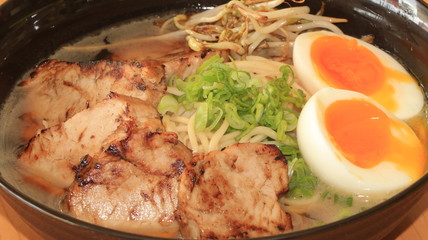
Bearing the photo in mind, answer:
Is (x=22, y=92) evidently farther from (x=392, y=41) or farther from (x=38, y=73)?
(x=392, y=41)

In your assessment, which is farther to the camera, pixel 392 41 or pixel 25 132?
pixel 392 41

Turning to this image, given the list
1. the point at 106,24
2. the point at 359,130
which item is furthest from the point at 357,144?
the point at 106,24

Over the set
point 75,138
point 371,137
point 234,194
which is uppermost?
point 75,138

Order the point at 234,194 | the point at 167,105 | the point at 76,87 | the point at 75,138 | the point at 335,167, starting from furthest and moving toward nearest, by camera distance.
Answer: the point at 76,87 < the point at 167,105 < the point at 75,138 < the point at 335,167 < the point at 234,194

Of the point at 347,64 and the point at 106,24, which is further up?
the point at 106,24

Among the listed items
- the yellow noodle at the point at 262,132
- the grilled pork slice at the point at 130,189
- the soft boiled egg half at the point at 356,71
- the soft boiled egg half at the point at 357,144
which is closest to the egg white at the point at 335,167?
the soft boiled egg half at the point at 357,144

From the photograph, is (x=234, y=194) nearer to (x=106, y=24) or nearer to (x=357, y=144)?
(x=357, y=144)

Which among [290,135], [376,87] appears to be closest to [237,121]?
[290,135]

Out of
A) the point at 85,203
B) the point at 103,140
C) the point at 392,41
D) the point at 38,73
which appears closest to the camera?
the point at 85,203
